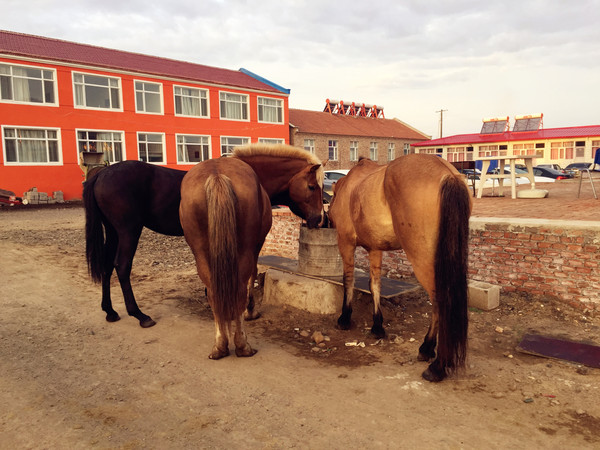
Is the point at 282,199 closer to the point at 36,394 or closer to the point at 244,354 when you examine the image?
the point at 244,354

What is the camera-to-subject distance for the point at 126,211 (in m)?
4.40

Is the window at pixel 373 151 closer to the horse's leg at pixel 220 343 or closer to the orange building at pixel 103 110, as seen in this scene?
the orange building at pixel 103 110

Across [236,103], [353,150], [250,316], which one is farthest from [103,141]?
[353,150]

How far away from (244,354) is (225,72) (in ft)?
93.7

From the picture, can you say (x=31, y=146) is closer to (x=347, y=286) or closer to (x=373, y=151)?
(x=347, y=286)

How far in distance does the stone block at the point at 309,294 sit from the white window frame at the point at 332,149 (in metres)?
29.0

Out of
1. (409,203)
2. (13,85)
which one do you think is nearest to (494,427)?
(409,203)

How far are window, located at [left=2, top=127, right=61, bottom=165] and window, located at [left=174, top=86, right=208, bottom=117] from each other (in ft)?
22.9

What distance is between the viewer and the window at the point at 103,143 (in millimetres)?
20719

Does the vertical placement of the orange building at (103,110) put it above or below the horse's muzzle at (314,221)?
above

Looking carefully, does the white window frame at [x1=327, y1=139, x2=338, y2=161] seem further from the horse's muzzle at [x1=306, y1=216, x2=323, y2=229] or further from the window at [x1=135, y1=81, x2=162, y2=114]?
the horse's muzzle at [x1=306, y1=216, x2=323, y2=229]

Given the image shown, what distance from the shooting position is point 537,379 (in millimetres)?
3098

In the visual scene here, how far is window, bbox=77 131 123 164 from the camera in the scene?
20719 millimetres

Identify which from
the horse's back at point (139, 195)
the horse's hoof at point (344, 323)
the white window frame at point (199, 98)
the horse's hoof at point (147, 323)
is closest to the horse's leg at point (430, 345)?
the horse's hoof at point (344, 323)
